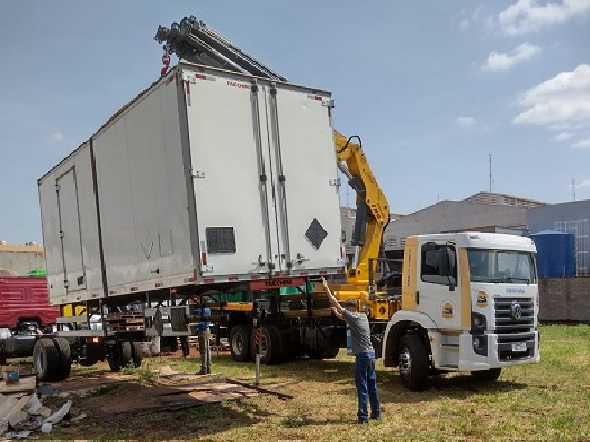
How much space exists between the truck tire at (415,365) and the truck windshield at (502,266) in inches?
60.5

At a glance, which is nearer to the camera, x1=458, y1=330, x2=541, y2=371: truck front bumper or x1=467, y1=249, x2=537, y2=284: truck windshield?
x1=458, y1=330, x2=541, y2=371: truck front bumper

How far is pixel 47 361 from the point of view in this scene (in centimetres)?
1302

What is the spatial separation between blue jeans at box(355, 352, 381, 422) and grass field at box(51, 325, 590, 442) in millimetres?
189

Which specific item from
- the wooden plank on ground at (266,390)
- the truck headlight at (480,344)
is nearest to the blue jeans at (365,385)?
the wooden plank on ground at (266,390)

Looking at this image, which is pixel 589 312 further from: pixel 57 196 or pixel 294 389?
pixel 57 196

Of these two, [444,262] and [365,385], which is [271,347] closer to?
[444,262]

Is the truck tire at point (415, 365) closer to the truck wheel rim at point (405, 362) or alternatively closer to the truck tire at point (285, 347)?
the truck wheel rim at point (405, 362)

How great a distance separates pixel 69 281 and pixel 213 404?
5.24m

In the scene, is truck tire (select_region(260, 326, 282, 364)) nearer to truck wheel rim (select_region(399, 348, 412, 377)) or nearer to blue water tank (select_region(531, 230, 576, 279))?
truck wheel rim (select_region(399, 348, 412, 377))

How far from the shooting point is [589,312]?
88.7ft

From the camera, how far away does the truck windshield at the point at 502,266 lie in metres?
10.6

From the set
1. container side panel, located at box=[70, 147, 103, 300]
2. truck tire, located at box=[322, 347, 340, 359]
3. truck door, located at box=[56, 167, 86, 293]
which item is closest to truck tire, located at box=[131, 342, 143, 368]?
truck door, located at box=[56, 167, 86, 293]

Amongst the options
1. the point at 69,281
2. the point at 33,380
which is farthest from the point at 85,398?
the point at 69,281

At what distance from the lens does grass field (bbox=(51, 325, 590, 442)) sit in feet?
25.9
